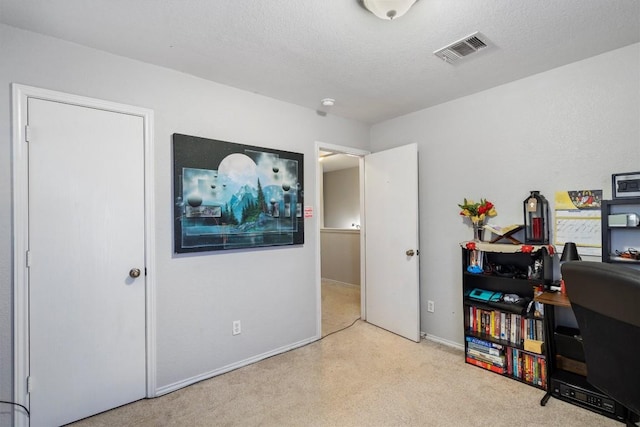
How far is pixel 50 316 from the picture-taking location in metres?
1.86

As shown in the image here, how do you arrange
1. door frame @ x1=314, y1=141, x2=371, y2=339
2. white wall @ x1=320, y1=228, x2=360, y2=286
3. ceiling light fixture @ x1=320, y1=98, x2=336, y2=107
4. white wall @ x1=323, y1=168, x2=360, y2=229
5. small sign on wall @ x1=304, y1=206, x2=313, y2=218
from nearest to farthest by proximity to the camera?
1. ceiling light fixture @ x1=320, y1=98, x2=336, y2=107
2. small sign on wall @ x1=304, y1=206, x2=313, y2=218
3. door frame @ x1=314, y1=141, x2=371, y2=339
4. white wall @ x1=320, y1=228, x2=360, y2=286
5. white wall @ x1=323, y1=168, x2=360, y2=229

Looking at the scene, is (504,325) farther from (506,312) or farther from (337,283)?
(337,283)

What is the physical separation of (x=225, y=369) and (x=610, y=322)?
2.53 metres

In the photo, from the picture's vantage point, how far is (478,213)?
266 centimetres

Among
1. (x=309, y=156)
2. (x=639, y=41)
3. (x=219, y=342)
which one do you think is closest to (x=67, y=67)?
(x=309, y=156)

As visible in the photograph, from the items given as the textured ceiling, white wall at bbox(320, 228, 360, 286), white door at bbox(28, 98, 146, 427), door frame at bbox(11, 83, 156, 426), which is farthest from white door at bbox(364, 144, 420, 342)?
door frame at bbox(11, 83, 156, 426)

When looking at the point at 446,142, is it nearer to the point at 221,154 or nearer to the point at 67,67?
the point at 221,154

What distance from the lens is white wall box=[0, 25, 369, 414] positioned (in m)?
1.76

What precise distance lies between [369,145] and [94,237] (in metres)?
2.95

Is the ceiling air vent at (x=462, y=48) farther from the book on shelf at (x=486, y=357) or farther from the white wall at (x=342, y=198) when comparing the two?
the white wall at (x=342, y=198)

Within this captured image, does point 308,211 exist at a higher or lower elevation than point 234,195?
lower

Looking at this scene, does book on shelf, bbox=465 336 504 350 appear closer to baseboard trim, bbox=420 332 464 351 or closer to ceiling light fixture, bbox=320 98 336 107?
baseboard trim, bbox=420 332 464 351

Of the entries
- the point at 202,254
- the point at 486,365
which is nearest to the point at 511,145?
the point at 486,365

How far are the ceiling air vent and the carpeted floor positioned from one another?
2.40 meters
